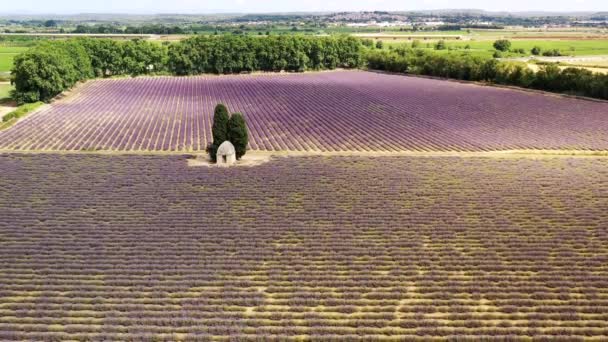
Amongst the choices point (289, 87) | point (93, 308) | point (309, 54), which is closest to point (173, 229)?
point (93, 308)

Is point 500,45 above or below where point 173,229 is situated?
above

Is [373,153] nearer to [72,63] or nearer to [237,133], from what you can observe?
[237,133]

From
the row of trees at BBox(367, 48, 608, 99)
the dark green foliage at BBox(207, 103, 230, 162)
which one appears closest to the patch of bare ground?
the dark green foliage at BBox(207, 103, 230, 162)

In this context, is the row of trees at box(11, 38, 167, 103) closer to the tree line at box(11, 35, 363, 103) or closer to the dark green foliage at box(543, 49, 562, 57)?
the tree line at box(11, 35, 363, 103)

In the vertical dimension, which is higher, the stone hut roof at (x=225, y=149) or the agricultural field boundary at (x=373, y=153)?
the stone hut roof at (x=225, y=149)

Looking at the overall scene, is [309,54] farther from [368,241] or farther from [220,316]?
[220,316]

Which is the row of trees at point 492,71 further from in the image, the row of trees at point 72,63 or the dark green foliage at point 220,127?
the dark green foliage at point 220,127

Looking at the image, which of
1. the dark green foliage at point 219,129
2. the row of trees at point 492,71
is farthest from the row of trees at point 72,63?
the row of trees at point 492,71
